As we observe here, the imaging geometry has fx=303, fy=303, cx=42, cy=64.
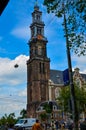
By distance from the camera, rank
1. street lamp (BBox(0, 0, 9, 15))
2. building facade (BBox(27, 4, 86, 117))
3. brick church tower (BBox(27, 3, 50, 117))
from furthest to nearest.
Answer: building facade (BBox(27, 4, 86, 117)) → brick church tower (BBox(27, 3, 50, 117)) → street lamp (BBox(0, 0, 9, 15))

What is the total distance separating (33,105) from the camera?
105062 mm

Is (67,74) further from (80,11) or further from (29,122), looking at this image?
(29,122)

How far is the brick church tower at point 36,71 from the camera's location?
4136 inches

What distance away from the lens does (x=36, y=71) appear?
108 meters

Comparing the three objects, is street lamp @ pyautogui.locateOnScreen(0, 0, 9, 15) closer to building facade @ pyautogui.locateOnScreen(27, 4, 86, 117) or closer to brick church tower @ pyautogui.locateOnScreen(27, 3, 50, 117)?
brick church tower @ pyautogui.locateOnScreen(27, 3, 50, 117)

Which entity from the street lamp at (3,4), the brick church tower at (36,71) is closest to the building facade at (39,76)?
the brick church tower at (36,71)

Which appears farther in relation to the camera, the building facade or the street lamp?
the building facade

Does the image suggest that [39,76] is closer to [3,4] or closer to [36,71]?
[36,71]

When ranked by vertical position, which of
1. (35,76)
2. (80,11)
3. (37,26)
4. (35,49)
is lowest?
(80,11)

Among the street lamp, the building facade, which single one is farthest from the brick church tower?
the street lamp

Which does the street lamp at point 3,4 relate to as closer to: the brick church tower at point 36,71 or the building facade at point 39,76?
the brick church tower at point 36,71

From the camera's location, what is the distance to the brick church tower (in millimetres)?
105062

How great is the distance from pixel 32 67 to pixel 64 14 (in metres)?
93.6

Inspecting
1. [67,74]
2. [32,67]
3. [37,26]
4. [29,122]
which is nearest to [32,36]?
[37,26]
